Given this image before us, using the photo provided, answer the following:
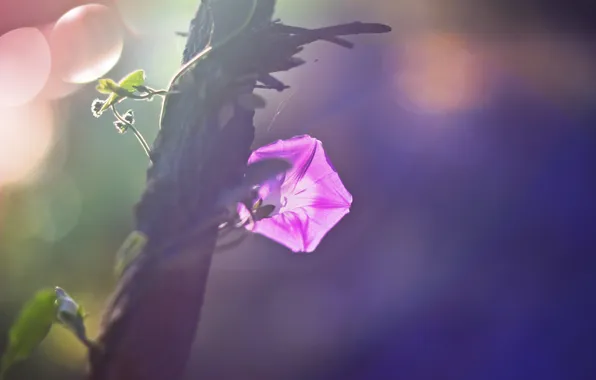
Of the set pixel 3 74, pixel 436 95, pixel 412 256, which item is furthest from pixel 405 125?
pixel 3 74

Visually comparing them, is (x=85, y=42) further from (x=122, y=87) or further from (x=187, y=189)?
(x=187, y=189)

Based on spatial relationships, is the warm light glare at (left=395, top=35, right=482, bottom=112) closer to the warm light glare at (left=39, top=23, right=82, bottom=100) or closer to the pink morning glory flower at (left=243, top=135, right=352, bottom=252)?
the warm light glare at (left=39, top=23, right=82, bottom=100)

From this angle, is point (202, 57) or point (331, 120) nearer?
point (202, 57)

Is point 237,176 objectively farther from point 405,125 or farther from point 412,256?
point 405,125

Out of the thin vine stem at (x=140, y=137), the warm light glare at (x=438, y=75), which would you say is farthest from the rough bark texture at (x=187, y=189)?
the warm light glare at (x=438, y=75)

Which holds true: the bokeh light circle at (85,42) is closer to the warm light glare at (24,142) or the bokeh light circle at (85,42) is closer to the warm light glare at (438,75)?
the warm light glare at (24,142)

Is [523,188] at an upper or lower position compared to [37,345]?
lower
